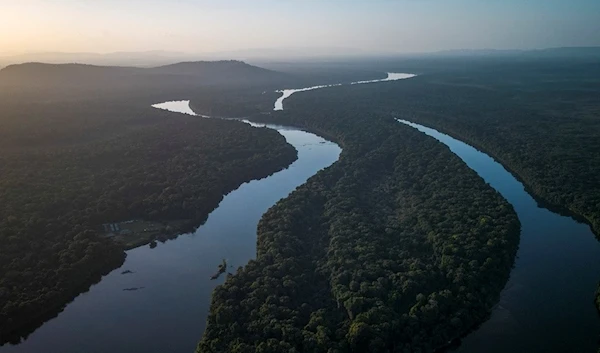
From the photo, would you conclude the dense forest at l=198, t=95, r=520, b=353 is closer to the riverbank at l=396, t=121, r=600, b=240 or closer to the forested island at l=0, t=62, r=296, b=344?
the riverbank at l=396, t=121, r=600, b=240

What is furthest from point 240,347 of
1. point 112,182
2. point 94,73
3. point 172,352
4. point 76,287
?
point 94,73

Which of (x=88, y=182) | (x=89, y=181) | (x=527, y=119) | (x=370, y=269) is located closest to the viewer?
(x=370, y=269)

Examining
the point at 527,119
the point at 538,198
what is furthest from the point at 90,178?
the point at 527,119

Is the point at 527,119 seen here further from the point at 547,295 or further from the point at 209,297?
the point at 209,297

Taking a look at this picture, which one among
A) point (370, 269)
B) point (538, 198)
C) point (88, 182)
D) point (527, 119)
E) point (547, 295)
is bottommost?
point (547, 295)

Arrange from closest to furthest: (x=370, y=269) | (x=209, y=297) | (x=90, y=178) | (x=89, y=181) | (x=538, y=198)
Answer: (x=370, y=269), (x=209, y=297), (x=538, y=198), (x=89, y=181), (x=90, y=178)

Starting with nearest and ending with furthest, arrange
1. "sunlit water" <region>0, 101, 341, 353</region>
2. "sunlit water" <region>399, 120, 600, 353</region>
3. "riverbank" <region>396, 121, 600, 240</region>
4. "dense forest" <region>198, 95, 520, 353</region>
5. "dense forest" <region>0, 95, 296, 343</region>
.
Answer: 1. "dense forest" <region>198, 95, 520, 353</region>
2. "sunlit water" <region>399, 120, 600, 353</region>
3. "sunlit water" <region>0, 101, 341, 353</region>
4. "dense forest" <region>0, 95, 296, 343</region>
5. "riverbank" <region>396, 121, 600, 240</region>

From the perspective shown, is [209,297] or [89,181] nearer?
[209,297]

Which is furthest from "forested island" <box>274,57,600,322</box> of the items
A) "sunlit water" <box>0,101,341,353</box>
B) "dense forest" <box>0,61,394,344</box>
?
"sunlit water" <box>0,101,341,353</box>
